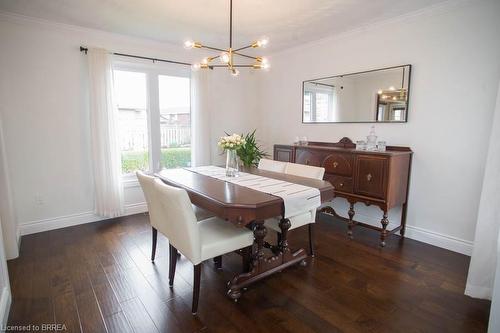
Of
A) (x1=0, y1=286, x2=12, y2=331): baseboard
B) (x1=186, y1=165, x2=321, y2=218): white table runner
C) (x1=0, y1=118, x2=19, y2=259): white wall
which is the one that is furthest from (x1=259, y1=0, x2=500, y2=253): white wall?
(x1=0, y1=118, x2=19, y2=259): white wall

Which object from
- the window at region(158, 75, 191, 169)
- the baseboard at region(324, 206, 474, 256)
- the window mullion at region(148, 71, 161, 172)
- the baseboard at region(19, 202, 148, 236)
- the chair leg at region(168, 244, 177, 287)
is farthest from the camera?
the window at region(158, 75, 191, 169)

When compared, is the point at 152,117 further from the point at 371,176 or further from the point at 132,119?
the point at 371,176

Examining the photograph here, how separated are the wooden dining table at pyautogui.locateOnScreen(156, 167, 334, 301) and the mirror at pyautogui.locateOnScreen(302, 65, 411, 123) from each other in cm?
146

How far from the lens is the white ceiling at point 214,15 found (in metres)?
2.69

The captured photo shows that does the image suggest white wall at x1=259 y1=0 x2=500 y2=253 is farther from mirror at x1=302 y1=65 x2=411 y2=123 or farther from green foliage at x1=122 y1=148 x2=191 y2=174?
green foliage at x1=122 y1=148 x2=191 y2=174

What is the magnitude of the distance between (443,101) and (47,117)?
445 centimetres

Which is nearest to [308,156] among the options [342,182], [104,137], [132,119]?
[342,182]

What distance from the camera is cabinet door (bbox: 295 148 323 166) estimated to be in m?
3.50

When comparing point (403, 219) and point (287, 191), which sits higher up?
point (287, 191)

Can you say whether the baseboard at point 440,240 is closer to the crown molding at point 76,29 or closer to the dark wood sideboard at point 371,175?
the dark wood sideboard at point 371,175

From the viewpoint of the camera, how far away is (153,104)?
4.03m

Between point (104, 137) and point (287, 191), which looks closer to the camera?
point (287, 191)

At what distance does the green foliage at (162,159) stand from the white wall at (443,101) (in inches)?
103

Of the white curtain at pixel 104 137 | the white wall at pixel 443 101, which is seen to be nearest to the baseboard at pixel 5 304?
the white curtain at pixel 104 137
